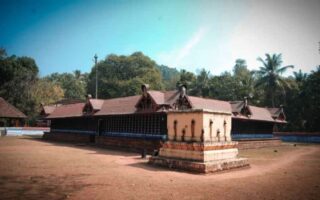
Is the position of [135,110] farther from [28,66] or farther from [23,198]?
[28,66]

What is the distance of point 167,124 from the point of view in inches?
627

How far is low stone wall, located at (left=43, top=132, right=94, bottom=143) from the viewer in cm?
2984

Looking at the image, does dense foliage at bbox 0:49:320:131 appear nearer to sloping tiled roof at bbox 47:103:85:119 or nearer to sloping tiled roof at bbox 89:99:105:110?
sloping tiled roof at bbox 47:103:85:119

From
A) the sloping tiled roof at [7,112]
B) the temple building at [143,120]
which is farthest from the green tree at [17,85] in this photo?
the temple building at [143,120]

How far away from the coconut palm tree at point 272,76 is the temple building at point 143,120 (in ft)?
34.1

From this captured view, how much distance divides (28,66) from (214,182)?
60265 millimetres

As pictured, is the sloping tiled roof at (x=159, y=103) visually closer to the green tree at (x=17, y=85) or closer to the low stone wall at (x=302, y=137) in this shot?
the low stone wall at (x=302, y=137)

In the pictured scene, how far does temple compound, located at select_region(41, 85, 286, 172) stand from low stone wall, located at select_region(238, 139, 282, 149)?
49.8 inches

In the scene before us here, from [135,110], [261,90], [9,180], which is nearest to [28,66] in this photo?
[135,110]

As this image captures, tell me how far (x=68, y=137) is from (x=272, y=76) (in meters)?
36.0

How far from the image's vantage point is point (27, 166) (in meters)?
13.4

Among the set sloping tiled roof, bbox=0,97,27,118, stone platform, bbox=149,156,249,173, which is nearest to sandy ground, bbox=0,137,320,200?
stone platform, bbox=149,156,249,173

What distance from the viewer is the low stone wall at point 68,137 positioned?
97.9ft

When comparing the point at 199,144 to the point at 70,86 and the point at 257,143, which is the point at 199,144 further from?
the point at 70,86
